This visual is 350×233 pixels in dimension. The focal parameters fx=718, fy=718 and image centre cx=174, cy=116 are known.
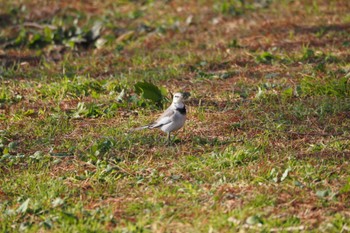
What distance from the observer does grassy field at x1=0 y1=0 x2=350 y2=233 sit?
4848 millimetres

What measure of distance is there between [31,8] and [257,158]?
674cm

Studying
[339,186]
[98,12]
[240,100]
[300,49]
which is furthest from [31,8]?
[339,186]

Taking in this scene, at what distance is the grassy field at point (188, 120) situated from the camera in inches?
191

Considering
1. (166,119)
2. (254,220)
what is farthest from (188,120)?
(254,220)

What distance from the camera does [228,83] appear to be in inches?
309

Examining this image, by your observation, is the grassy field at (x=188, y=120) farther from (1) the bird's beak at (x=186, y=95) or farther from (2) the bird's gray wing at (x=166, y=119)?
(2) the bird's gray wing at (x=166, y=119)

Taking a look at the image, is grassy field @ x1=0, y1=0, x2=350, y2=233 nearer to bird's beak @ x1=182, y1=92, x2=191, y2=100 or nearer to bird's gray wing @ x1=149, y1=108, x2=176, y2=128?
bird's beak @ x1=182, y1=92, x2=191, y2=100

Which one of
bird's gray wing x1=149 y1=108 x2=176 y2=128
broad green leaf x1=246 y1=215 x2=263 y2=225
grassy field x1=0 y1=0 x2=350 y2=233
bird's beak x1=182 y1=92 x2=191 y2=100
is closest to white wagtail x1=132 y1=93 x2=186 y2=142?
bird's gray wing x1=149 y1=108 x2=176 y2=128

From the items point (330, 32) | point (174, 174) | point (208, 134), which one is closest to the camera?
point (174, 174)

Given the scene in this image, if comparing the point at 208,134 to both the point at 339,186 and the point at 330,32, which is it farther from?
the point at 330,32

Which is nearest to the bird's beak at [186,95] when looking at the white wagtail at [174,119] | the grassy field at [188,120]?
the grassy field at [188,120]

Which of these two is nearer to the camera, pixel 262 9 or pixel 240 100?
pixel 240 100

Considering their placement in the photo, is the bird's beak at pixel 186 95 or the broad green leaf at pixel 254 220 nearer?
the broad green leaf at pixel 254 220

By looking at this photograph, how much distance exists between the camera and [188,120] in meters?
6.74
